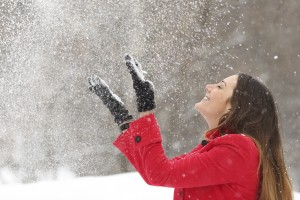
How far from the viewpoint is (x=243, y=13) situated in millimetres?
12289

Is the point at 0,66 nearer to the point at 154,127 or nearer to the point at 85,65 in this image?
the point at 85,65

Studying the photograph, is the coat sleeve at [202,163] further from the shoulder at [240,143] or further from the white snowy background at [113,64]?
the white snowy background at [113,64]

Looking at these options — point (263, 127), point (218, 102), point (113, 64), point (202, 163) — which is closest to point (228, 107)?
point (218, 102)

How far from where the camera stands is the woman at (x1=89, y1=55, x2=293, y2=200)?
5.01 feet

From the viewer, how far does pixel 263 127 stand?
167 cm

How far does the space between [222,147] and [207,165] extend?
3.1 inches

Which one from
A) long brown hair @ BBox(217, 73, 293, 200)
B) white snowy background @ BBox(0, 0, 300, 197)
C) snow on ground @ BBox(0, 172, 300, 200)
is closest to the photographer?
long brown hair @ BBox(217, 73, 293, 200)

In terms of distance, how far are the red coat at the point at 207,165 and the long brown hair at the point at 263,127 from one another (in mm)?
53

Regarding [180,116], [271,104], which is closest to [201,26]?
[180,116]

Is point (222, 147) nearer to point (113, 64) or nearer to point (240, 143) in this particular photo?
point (240, 143)

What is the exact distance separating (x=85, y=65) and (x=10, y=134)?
9.06 feet

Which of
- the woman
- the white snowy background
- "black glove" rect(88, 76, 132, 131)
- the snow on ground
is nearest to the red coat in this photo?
the woman

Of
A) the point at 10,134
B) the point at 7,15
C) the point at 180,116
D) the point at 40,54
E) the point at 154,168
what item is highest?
the point at 7,15

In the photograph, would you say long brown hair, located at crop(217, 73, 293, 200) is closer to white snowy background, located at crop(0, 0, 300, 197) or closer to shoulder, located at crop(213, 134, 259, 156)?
shoulder, located at crop(213, 134, 259, 156)
